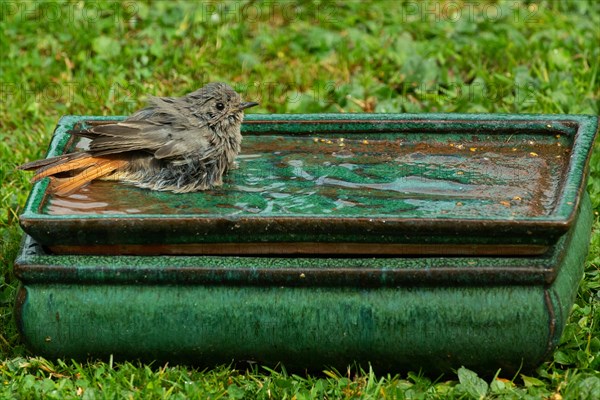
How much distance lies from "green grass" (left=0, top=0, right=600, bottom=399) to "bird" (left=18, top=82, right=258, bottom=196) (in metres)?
0.92

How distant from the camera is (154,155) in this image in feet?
15.2

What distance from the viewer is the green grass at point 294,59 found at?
6.79 metres

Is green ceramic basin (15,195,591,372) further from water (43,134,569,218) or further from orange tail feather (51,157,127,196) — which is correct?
orange tail feather (51,157,127,196)

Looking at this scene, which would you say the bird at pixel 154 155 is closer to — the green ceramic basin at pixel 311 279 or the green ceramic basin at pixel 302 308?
the green ceramic basin at pixel 311 279

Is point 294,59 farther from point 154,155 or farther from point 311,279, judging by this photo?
point 311,279

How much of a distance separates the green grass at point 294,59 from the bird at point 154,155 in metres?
0.92

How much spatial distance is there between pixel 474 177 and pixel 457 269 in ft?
2.66

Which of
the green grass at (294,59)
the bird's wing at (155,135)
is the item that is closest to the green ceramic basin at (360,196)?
the bird's wing at (155,135)

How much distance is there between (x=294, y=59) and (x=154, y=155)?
2983mm

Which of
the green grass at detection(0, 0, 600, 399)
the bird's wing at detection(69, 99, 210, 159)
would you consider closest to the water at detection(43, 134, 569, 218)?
the bird's wing at detection(69, 99, 210, 159)

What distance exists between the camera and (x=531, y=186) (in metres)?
4.44

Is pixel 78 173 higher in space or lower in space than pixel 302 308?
higher

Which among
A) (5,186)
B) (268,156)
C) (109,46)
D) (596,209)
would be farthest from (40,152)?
(596,209)

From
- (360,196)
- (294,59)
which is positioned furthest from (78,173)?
(294,59)
